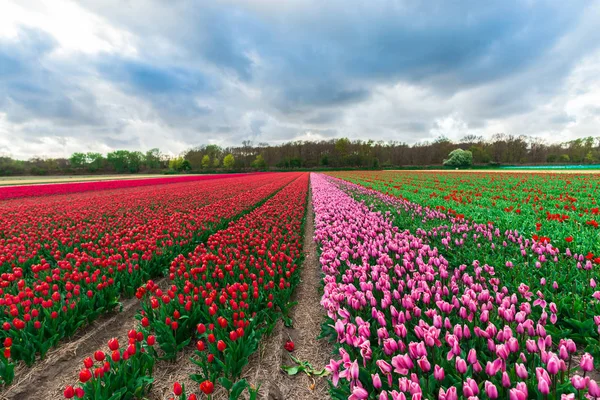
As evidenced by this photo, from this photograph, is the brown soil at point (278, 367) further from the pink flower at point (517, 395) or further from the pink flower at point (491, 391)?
the pink flower at point (517, 395)

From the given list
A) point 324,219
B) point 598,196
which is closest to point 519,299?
point 324,219

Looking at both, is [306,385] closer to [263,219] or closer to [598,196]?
[263,219]

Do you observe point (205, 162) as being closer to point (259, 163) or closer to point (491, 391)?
point (259, 163)

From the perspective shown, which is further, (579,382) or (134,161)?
(134,161)

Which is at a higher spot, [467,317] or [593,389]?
[593,389]

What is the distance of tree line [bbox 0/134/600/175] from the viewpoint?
86875mm

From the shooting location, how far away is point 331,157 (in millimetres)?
98188

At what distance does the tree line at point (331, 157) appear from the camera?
3420 inches

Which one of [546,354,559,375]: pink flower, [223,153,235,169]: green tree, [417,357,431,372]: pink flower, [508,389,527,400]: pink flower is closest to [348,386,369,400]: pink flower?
A: [417,357,431,372]: pink flower

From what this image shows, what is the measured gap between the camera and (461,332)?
7.54 feet

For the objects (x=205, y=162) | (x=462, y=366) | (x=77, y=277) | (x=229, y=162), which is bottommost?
(x=77, y=277)

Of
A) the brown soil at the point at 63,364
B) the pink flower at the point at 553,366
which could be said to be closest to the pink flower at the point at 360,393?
the pink flower at the point at 553,366

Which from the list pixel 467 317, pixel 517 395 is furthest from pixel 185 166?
pixel 517 395

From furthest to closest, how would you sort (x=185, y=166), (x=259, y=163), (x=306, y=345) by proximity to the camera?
(x=185, y=166), (x=259, y=163), (x=306, y=345)
